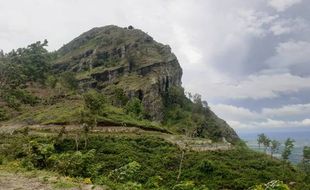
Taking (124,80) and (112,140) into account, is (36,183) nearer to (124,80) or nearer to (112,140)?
(112,140)

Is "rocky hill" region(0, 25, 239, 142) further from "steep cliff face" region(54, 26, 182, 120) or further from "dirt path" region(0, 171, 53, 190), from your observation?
"dirt path" region(0, 171, 53, 190)

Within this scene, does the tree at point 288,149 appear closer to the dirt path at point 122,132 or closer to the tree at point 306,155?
the tree at point 306,155

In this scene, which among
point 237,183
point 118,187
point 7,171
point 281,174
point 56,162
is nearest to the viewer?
point 118,187

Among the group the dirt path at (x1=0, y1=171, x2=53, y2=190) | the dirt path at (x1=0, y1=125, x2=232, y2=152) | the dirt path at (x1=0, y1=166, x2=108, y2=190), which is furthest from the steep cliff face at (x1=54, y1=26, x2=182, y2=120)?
the dirt path at (x1=0, y1=171, x2=53, y2=190)

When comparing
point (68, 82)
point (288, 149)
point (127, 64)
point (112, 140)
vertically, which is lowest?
point (112, 140)

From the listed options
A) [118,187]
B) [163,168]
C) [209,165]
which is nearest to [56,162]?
[118,187]

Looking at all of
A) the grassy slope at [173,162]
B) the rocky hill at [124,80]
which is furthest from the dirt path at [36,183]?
the rocky hill at [124,80]

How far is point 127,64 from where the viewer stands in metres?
140

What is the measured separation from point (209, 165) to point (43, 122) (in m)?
30.3

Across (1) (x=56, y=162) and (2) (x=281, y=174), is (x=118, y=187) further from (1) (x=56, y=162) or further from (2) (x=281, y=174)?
(2) (x=281, y=174)

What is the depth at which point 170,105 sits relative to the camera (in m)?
138

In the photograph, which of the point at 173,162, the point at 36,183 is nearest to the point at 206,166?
the point at 173,162

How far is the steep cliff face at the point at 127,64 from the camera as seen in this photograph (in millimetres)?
128500

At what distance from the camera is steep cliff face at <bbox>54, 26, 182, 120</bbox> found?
128 metres
